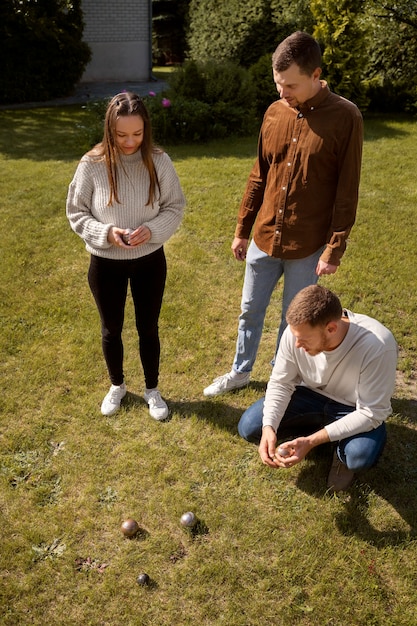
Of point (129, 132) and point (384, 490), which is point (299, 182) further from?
point (384, 490)

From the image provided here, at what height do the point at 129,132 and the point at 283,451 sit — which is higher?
the point at 129,132

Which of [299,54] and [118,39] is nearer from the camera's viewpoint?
[299,54]

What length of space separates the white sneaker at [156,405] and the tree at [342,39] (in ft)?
30.7

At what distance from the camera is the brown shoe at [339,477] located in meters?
3.18

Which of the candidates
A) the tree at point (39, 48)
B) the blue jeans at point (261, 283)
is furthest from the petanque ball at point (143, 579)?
the tree at point (39, 48)

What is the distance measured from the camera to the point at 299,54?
9.00 ft

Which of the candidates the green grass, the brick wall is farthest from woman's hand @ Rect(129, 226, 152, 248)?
the brick wall

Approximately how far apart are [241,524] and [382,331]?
1379 millimetres

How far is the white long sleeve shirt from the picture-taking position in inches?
115

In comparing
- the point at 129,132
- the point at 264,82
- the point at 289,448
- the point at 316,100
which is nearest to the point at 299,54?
the point at 316,100

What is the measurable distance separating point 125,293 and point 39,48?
12.6 metres

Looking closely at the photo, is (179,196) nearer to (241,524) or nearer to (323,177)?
(323,177)

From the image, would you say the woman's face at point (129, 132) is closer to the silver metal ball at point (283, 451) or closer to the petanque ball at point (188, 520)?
the silver metal ball at point (283, 451)

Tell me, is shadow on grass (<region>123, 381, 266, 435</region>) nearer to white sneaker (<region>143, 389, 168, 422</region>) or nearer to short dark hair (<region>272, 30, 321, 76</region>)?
white sneaker (<region>143, 389, 168, 422</region>)
